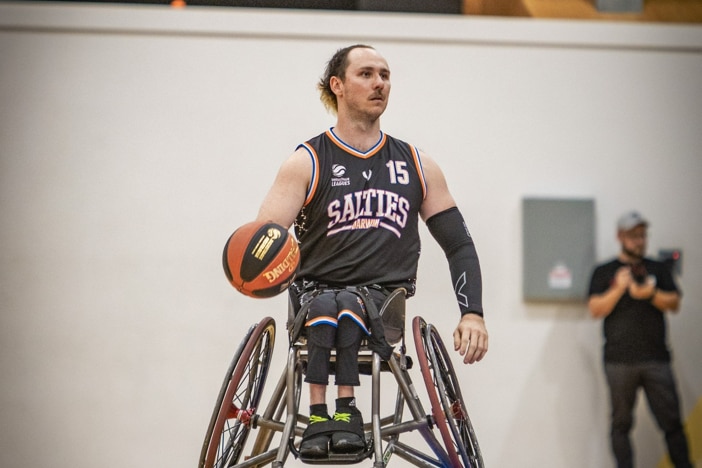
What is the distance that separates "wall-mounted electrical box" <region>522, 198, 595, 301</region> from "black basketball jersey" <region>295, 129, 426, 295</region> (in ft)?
6.64

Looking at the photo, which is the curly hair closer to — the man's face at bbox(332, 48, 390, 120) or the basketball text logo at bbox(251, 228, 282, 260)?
the man's face at bbox(332, 48, 390, 120)

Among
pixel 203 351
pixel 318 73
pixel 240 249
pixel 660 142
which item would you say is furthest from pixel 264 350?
pixel 660 142

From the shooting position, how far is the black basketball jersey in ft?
9.84

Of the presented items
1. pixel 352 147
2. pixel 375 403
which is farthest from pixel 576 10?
pixel 375 403

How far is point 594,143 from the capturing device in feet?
16.6

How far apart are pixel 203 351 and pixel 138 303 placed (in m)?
0.47

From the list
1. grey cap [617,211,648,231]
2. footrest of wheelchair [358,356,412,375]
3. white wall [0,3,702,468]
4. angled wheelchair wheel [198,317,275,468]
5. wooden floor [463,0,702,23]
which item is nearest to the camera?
angled wheelchair wheel [198,317,275,468]

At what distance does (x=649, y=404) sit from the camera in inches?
184

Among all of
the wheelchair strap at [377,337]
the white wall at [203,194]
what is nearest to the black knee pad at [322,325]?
the wheelchair strap at [377,337]

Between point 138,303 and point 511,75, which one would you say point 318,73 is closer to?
point 511,75

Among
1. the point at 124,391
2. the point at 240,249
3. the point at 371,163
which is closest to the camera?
the point at 240,249

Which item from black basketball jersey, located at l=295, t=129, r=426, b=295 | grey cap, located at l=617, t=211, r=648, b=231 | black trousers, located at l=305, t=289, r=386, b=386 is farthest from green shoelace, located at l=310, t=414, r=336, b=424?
grey cap, located at l=617, t=211, r=648, b=231

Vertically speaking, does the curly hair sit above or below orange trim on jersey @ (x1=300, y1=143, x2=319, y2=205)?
above

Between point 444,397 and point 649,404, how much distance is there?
2412mm
